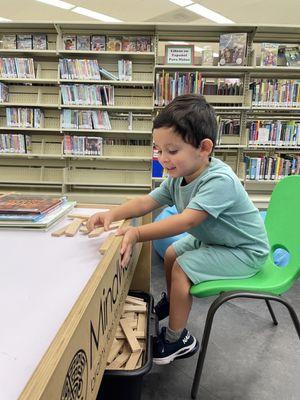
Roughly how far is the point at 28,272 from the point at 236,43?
315 centimetres

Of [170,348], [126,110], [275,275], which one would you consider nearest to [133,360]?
[170,348]

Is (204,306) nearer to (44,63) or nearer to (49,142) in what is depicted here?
(49,142)

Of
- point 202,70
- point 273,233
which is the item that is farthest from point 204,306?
point 202,70

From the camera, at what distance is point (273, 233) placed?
4.16ft

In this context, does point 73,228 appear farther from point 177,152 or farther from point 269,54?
point 269,54

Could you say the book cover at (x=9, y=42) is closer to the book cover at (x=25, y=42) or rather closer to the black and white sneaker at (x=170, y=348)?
the book cover at (x=25, y=42)

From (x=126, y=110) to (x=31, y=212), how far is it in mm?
2578

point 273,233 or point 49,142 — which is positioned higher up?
point 49,142

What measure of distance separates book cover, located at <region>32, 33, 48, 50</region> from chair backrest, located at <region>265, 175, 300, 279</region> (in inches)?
117

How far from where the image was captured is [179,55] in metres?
3.13

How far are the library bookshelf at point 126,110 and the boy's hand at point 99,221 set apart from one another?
88.8 inches

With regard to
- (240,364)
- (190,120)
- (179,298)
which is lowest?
(240,364)

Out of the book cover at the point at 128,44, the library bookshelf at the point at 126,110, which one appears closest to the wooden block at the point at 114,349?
the library bookshelf at the point at 126,110

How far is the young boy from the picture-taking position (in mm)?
968
